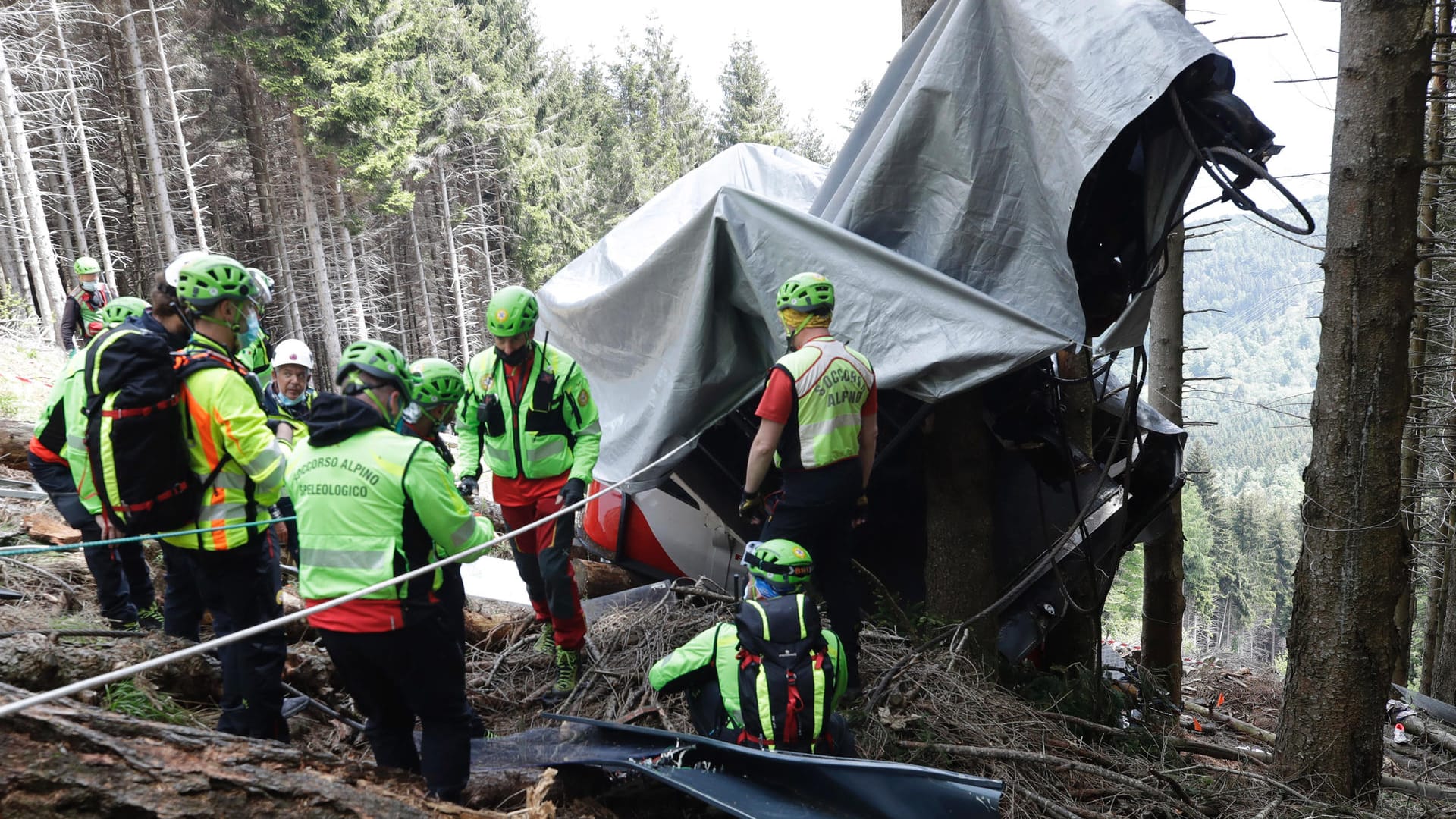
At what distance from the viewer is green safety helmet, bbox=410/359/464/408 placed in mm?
3068

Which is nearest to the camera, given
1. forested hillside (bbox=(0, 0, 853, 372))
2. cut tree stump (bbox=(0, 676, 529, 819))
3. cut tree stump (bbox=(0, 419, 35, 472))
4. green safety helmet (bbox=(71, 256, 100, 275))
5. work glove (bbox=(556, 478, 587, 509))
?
cut tree stump (bbox=(0, 676, 529, 819))

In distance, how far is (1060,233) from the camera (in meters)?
3.58

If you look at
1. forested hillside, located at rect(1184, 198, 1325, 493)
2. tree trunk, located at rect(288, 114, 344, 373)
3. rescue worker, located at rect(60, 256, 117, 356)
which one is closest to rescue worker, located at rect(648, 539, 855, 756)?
rescue worker, located at rect(60, 256, 117, 356)

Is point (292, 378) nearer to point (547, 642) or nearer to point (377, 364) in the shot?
point (547, 642)

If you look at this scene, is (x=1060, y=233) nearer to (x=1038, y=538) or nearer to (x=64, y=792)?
(x=1038, y=538)

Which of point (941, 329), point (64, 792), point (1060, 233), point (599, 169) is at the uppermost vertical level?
point (599, 169)

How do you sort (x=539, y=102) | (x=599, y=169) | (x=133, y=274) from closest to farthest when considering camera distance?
(x=133, y=274)
(x=539, y=102)
(x=599, y=169)

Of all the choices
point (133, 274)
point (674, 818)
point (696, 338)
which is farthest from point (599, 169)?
point (674, 818)

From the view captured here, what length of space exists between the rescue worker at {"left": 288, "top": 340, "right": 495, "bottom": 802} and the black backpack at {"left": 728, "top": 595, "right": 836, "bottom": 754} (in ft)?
3.11

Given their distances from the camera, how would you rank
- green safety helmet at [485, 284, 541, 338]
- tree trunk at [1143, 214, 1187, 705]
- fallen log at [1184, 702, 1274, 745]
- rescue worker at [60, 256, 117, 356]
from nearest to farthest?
green safety helmet at [485, 284, 541, 338], tree trunk at [1143, 214, 1187, 705], fallen log at [1184, 702, 1274, 745], rescue worker at [60, 256, 117, 356]

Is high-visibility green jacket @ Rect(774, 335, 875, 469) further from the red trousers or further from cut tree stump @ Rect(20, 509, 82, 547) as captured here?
cut tree stump @ Rect(20, 509, 82, 547)

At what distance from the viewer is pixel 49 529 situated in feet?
17.9

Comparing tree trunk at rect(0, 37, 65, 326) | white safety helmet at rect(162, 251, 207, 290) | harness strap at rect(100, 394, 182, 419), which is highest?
tree trunk at rect(0, 37, 65, 326)

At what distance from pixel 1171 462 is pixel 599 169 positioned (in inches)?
1169
